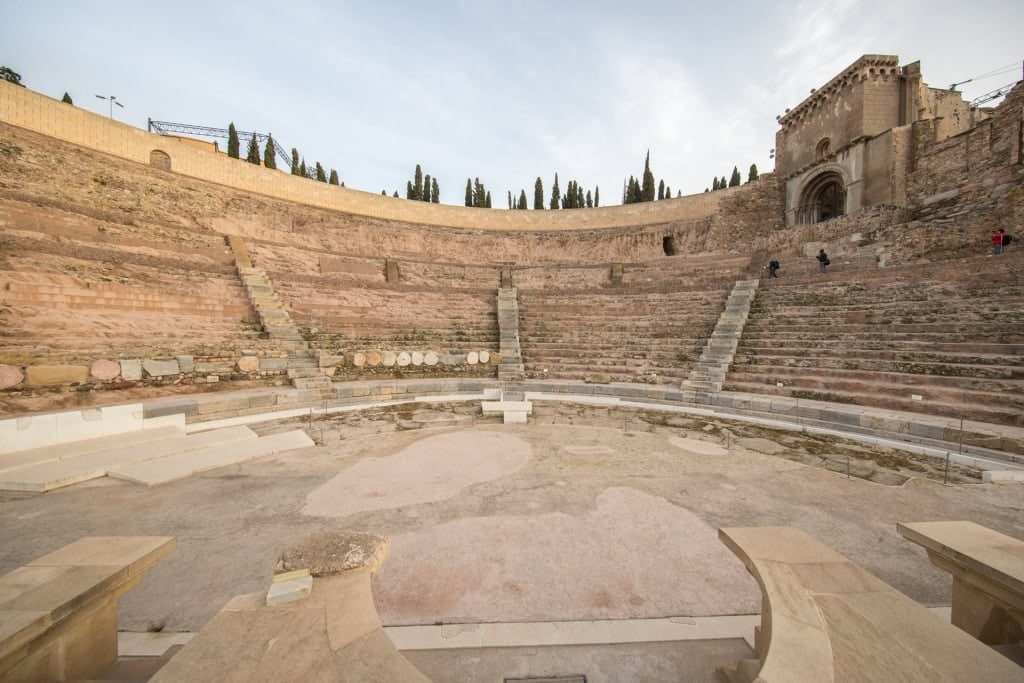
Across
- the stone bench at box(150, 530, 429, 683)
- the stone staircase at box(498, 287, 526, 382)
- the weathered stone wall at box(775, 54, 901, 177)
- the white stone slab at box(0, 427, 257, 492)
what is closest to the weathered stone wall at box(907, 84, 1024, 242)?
the weathered stone wall at box(775, 54, 901, 177)

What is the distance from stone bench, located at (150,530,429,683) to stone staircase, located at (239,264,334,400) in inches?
377

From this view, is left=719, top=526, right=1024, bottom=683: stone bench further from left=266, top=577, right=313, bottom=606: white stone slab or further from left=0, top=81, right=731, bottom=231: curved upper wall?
left=0, top=81, right=731, bottom=231: curved upper wall

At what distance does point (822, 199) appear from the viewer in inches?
890

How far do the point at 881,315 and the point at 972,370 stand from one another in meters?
2.96

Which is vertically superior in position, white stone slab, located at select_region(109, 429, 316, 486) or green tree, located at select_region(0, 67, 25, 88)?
green tree, located at select_region(0, 67, 25, 88)

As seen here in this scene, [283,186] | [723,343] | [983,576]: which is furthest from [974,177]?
[283,186]

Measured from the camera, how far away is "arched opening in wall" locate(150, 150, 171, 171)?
1814 centimetres

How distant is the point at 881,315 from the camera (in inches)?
420

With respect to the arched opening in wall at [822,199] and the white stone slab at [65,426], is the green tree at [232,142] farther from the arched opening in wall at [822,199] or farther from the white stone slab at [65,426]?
the arched opening in wall at [822,199]

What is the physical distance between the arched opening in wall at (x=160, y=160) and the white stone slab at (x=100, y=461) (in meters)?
18.4

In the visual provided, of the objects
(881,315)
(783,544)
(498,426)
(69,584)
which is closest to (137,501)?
(69,584)

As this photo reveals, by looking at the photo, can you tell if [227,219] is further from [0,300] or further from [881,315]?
[881,315]

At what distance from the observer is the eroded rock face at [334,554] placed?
2082mm

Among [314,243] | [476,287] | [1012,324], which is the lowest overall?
[1012,324]
